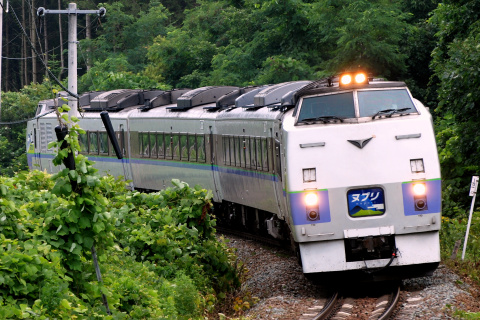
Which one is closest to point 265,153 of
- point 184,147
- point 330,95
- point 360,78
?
point 330,95

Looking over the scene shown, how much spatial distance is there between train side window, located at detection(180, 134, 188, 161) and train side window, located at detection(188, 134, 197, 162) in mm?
193

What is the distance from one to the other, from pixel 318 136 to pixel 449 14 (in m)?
9.43

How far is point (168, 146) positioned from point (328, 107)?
1011 centimetres

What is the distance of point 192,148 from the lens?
19.9 m

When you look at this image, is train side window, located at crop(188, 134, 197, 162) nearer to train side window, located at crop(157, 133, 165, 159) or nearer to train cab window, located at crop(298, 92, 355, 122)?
train side window, located at crop(157, 133, 165, 159)

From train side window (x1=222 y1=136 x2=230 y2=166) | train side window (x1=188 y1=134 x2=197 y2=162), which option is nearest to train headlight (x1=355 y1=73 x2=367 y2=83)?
train side window (x1=222 y1=136 x2=230 y2=166)

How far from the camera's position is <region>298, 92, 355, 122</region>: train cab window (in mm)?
11477

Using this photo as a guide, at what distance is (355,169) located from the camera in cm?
1099

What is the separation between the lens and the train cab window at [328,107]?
1148 cm

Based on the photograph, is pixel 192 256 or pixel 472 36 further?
pixel 472 36

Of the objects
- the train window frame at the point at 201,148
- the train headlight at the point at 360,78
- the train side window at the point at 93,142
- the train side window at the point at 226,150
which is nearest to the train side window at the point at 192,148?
the train window frame at the point at 201,148

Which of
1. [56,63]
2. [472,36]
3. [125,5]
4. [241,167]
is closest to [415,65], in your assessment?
[472,36]

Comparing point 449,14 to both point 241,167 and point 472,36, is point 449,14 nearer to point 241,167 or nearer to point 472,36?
point 472,36

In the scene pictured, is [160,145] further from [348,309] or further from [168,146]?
[348,309]
